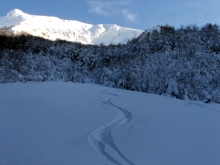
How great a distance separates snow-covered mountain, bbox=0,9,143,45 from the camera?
31525mm

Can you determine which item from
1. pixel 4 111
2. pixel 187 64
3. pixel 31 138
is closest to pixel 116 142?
pixel 31 138

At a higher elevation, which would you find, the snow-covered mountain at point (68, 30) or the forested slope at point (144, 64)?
the snow-covered mountain at point (68, 30)

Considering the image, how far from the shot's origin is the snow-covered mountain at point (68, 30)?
31525 mm

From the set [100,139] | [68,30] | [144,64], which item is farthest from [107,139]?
[68,30]

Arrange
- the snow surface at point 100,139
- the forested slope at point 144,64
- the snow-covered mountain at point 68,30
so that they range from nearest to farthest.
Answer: the snow surface at point 100,139 < the forested slope at point 144,64 < the snow-covered mountain at point 68,30

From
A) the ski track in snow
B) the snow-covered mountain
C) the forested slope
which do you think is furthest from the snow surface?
the snow-covered mountain

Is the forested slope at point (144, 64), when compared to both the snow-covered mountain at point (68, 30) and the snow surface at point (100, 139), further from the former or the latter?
the snow-covered mountain at point (68, 30)

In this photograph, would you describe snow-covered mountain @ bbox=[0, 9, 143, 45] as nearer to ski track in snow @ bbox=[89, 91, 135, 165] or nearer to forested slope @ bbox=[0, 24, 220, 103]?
forested slope @ bbox=[0, 24, 220, 103]

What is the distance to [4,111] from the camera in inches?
99.5

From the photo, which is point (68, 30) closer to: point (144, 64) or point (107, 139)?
point (144, 64)

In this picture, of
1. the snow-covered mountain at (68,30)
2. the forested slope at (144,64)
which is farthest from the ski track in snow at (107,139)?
the snow-covered mountain at (68,30)

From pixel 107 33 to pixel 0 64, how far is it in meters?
33.0

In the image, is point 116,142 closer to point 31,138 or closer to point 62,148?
point 62,148

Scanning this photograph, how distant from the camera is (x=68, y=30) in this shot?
132ft
